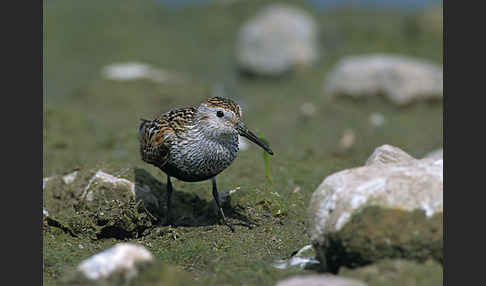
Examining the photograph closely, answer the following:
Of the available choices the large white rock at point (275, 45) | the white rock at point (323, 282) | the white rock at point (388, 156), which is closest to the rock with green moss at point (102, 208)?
the white rock at point (388, 156)

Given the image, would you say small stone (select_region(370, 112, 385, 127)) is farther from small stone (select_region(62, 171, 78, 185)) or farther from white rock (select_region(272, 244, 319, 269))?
white rock (select_region(272, 244, 319, 269))

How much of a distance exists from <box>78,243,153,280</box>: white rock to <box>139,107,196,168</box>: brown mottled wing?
2380 mm

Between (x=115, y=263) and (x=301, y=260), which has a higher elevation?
(x=115, y=263)

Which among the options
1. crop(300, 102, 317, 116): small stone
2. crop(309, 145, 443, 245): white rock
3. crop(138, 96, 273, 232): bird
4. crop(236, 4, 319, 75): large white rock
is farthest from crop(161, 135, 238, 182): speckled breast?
crop(236, 4, 319, 75): large white rock

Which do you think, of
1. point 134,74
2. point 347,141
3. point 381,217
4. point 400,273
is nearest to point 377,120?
point 347,141

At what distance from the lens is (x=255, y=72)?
53.0 ft

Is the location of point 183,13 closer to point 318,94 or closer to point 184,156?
point 318,94

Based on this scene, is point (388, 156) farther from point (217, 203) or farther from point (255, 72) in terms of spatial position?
point (255, 72)

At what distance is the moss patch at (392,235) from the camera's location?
193 inches

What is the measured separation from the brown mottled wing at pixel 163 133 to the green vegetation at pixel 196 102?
1.55 ft

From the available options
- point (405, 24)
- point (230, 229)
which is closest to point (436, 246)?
point (230, 229)

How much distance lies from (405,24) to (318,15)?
2.70m

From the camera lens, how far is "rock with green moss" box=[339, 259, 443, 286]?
4.74 metres

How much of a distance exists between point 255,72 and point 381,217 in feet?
37.6
